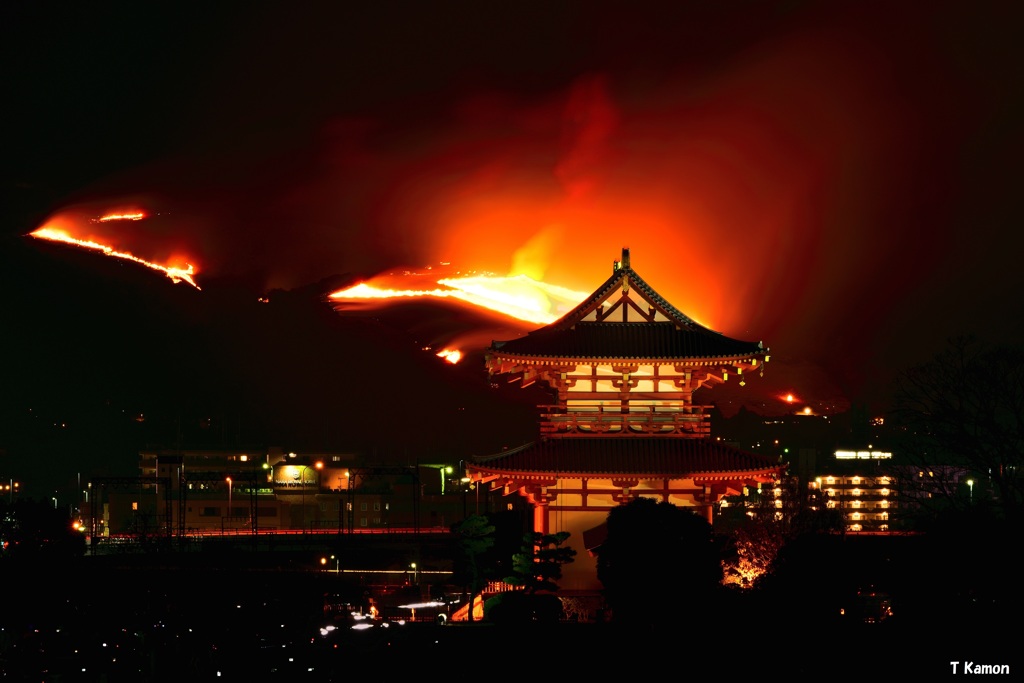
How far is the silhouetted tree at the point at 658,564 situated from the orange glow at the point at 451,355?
1978 inches

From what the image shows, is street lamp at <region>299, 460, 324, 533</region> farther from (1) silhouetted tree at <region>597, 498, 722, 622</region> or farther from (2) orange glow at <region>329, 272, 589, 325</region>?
(1) silhouetted tree at <region>597, 498, 722, 622</region>

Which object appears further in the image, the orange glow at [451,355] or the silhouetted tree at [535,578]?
the orange glow at [451,355]

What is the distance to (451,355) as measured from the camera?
3095 inches

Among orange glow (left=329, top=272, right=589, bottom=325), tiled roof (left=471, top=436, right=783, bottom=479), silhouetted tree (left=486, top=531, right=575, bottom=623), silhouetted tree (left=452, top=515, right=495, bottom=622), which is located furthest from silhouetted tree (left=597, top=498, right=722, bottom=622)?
orange glow (left=329, top=272, right=589, bottom=325)

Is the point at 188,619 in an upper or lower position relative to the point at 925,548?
lower

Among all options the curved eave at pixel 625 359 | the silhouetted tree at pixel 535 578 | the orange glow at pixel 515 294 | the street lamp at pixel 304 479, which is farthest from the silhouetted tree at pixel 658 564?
the street lamp at pixel 304 479

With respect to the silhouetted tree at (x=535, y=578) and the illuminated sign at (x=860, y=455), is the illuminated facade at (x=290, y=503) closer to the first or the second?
the illuminated sign at (x=860, y=455)

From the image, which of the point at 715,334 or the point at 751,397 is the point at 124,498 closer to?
the point at 751,397

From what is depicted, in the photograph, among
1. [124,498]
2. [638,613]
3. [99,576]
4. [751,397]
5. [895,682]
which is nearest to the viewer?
[895,682]

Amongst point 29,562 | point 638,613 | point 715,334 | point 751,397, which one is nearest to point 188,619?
point 29,562

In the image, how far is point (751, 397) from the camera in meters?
86.5

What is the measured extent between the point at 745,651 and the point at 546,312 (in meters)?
20.0

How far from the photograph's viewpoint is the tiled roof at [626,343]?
103 feet

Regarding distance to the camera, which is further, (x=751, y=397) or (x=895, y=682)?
(x=751, y=397)
